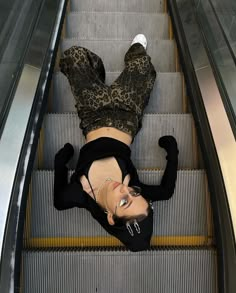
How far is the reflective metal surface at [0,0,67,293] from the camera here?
1.70 meters

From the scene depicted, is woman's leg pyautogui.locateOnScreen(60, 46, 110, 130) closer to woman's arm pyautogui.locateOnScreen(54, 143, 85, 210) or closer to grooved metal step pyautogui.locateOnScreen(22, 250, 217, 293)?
woman's arm pyautogui.locateOnScreen(54, 143, 85, 210)

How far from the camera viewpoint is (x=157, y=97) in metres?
2.82

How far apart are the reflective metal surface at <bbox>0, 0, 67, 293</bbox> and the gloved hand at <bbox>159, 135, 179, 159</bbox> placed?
82cm

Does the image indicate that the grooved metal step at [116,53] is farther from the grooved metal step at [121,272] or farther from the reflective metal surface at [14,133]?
the grooved metal step at [121,272]

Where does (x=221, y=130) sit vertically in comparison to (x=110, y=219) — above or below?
above

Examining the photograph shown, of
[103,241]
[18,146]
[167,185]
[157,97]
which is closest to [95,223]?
[103,241]

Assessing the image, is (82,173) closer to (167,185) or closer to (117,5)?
(167,185)

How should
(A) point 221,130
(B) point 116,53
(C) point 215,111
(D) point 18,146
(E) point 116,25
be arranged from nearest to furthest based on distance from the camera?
1. (D) point 18,146
2. (A) point 221,130
3. (C) point 215,111
4. (B) point 116,53
5. (E) point 116,25

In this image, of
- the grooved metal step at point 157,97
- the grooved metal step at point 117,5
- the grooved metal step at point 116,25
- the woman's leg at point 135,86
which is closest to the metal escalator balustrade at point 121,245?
the woman's leg at point 135,86

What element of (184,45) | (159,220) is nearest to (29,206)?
(159,220)

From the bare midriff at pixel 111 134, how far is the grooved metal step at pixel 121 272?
0.71 meters

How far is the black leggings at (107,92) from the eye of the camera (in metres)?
2.41

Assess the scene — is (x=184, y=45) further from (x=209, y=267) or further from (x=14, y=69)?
(x=209, y=267)

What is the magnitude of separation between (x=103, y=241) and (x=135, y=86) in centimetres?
109
